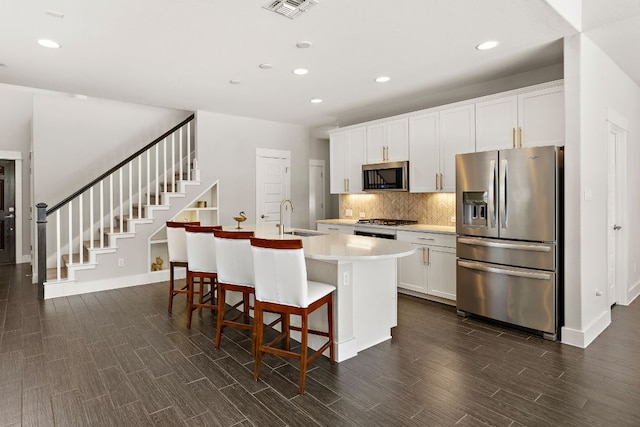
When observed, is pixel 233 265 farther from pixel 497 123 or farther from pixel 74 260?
pixel 74 260

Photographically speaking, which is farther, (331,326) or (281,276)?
(331,326)

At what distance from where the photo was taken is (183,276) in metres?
6.20

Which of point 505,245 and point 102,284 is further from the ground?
point 505,245

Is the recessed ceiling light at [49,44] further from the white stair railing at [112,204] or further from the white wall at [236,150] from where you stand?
the white wall at [236,150]

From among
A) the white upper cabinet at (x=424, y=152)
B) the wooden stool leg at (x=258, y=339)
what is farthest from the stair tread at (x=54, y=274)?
the white upper cabinet at (x=424, y=152)

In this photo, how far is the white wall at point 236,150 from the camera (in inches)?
252

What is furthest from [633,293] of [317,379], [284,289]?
[284,289]

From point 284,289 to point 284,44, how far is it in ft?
7.30

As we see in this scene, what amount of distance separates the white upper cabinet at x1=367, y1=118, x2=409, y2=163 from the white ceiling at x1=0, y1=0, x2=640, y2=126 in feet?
1.64

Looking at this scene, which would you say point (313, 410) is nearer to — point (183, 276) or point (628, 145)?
point (183, 276)

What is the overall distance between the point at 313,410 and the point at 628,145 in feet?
16.0

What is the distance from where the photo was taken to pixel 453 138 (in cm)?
477

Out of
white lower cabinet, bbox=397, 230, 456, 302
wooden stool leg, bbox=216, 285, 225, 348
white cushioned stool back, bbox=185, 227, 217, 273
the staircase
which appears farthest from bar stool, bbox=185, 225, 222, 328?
white lower cabinet, bbox=397, 230, 456, 302

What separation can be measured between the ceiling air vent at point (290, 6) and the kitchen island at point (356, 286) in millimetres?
1803
